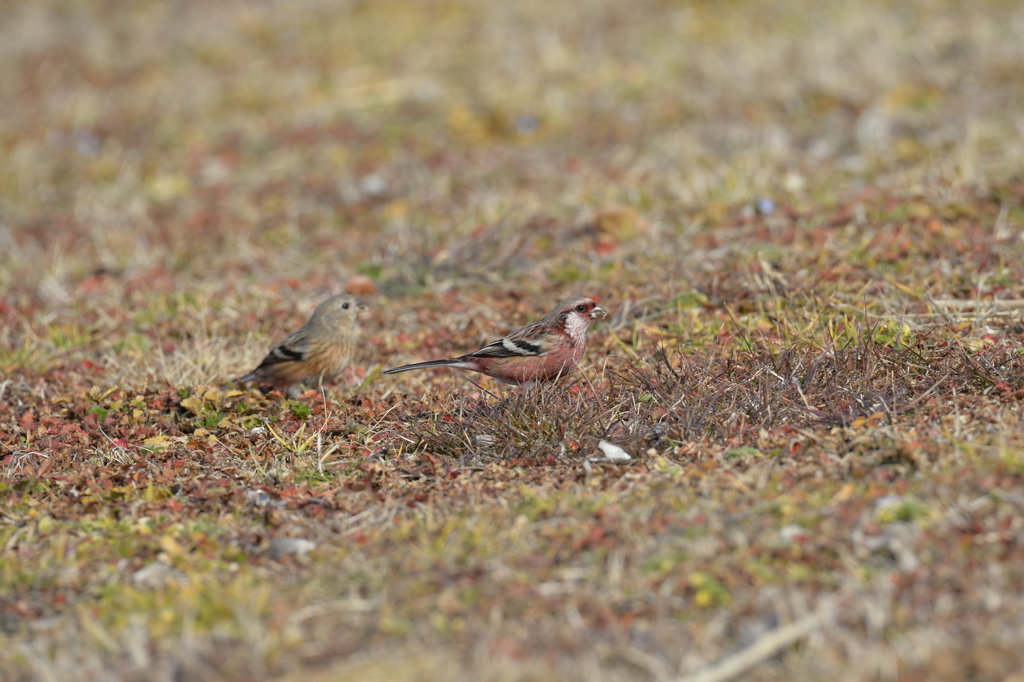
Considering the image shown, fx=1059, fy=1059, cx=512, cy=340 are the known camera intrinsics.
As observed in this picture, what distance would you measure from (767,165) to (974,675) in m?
7.04

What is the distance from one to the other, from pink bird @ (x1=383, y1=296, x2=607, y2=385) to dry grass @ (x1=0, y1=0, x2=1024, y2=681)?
281mm

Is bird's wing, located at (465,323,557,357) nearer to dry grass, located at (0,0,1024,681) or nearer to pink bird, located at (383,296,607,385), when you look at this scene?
pink bird, located at (383,296,607,385)

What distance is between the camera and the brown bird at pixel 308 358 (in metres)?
6.69

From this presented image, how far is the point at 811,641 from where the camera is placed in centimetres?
335

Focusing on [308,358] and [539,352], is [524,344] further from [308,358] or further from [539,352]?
[308,358]

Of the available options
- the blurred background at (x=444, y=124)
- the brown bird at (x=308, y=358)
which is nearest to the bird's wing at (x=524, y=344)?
the brown bird at (x=308, y=358)

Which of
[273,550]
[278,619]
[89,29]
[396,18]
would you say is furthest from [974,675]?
[89,29]

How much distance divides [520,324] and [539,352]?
47.3 inches

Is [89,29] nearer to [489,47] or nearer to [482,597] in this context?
[489,47]

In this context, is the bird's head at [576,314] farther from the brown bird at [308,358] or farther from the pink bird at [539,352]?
the brown bird at [308,358]

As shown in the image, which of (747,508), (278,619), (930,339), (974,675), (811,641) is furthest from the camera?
(930,339)

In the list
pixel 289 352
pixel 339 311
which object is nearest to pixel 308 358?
pixel 289 352

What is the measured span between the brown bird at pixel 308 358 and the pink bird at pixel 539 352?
63cm

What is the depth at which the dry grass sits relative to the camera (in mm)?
3678
